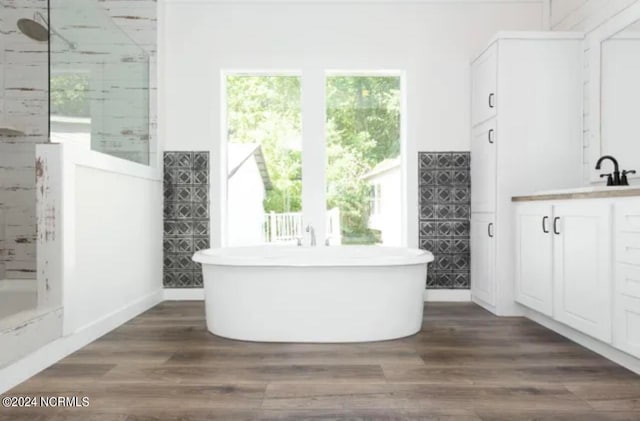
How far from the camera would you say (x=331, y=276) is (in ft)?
9.74

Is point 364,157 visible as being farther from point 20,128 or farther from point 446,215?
point 20,128

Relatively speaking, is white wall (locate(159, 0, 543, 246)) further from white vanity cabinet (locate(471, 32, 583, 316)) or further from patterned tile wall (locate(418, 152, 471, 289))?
white vanity cabinet (locate(471, 32, 583, 316))

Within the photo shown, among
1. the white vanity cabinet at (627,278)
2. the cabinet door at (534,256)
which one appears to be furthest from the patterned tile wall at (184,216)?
the white vanity cabinet at (627,278)

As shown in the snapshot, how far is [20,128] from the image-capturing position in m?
3.91

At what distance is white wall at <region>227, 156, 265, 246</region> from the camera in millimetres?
4617

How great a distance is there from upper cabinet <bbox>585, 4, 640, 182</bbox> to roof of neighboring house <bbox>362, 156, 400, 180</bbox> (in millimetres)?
1545

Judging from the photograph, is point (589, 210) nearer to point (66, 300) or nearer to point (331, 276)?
point (331, 276)

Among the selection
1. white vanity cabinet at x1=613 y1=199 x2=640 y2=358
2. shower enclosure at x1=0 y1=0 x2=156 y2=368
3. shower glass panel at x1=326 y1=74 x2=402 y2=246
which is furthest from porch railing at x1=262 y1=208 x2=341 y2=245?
white vanity cabinet at x1=613 y1=199 x2=640 y2=358

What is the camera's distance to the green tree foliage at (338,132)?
459cm

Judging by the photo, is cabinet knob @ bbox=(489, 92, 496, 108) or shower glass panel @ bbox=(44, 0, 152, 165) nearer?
shower glass panel @ bbox=(44, 0, 152, 165)

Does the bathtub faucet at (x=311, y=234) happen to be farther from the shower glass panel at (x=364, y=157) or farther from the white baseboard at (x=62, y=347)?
the white baseboard at (x=62, y=347)

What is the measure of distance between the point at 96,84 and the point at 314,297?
1.99m

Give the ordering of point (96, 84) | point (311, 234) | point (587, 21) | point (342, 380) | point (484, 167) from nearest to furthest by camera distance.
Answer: point (342, 380)
point (96, 84)
point (587, 21)
point (484, 167)
point (311, 234)

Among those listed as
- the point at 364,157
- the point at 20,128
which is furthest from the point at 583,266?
the point at 20,128
